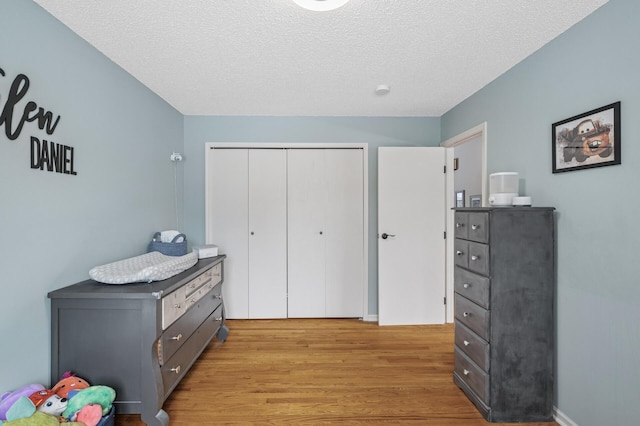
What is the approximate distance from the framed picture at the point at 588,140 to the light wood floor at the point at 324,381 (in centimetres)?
169

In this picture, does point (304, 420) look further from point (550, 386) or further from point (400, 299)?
point (400, 299)

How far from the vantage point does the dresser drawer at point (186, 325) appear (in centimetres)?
177

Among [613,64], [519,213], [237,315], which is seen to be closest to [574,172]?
[519,213]

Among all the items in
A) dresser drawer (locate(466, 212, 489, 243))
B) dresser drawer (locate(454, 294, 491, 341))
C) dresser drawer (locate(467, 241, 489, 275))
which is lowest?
dresser drawer (locate(454, 294, 491, 341))

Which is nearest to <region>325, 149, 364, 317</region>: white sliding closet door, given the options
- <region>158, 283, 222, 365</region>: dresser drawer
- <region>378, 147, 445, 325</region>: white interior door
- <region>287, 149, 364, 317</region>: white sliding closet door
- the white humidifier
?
<region>287, 149, 364, 317</region>: white sliding closet door

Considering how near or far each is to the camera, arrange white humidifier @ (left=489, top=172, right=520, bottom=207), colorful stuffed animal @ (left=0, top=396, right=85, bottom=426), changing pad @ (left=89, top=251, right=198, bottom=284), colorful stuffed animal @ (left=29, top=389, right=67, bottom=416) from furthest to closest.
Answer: white humidifier @ (left=489, top=172, right=520, bottom=207) → changing pad @ (left=89, top=251, right=198, bottom=284) → colorful stuffed animal @ (left=29, top=389, right=67, bottom=416) → colorful stuffed animal @ (left=0, top=396, right=85, bottom=426)

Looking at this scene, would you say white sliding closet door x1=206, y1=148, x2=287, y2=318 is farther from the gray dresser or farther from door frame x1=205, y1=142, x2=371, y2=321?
the gray dresser

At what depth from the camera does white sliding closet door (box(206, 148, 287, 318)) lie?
340cm

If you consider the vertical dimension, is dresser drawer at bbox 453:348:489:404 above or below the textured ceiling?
below

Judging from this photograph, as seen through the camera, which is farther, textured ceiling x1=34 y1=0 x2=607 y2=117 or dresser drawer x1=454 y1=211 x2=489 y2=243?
dresser drawer x1=454 y1=211 x2=489 y2=243

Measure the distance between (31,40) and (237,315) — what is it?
2.93 meters

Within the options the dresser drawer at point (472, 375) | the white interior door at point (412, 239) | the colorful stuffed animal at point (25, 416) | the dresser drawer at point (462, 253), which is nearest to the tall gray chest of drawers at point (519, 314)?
the dresser drawer at point (472, 375)

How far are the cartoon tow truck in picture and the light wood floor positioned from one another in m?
1.74

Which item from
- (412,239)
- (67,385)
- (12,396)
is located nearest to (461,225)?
(412,239)
